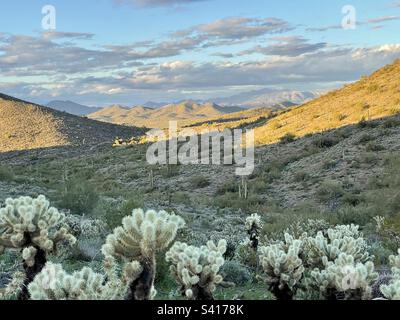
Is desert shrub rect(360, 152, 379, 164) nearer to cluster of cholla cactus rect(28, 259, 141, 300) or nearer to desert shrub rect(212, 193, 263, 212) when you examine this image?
desert shrub rect(212, 193, 263, 212)

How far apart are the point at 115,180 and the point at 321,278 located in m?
29.3

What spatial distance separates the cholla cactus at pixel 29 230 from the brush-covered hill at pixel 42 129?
60.2 m

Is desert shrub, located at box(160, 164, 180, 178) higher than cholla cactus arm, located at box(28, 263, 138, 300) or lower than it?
higher

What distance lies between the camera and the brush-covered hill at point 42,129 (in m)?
65.5

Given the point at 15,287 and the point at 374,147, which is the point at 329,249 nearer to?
→ the point at 15,287

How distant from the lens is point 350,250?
18.9ft

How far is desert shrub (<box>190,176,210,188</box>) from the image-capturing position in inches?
1106

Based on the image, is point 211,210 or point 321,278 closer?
point 321,278

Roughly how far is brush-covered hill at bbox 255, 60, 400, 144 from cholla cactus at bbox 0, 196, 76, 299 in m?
30.3

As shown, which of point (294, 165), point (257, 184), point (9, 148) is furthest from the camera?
point (9, 148)

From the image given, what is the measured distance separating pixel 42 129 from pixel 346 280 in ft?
229

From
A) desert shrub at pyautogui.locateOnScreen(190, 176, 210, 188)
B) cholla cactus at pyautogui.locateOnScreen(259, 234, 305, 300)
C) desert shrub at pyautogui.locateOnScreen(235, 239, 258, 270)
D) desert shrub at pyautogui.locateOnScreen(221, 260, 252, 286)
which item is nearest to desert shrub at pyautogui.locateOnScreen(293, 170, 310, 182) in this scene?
desert shrub at pyautogui.locateOnScreen(190, 176, 210, 188)

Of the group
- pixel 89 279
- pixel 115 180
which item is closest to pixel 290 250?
pixel 89 279

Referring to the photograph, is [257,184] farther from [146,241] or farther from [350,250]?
[146,241]
